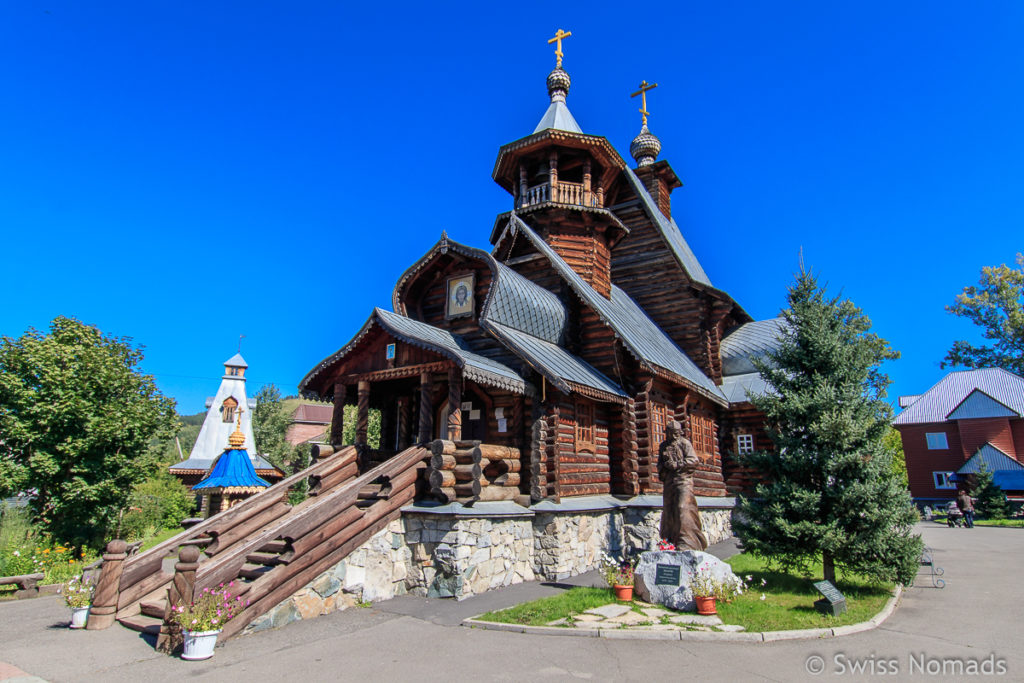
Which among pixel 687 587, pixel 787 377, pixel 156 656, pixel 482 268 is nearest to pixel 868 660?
pixel 687 587

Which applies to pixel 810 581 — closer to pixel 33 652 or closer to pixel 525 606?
pixel 525 606

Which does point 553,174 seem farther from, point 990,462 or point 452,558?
point 990,462

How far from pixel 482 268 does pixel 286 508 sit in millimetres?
7091

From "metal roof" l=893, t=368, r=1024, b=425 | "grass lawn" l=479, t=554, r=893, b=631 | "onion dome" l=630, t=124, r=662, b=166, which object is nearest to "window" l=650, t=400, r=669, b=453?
"grass lawn" l=479, t=554, r=893, b=631

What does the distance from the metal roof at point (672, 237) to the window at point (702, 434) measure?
5.27 m

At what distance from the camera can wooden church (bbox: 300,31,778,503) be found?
1204 centimetres

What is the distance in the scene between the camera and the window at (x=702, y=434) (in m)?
18.2

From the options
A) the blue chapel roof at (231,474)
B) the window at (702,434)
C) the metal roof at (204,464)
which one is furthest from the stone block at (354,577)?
the metal roof at (204,464)

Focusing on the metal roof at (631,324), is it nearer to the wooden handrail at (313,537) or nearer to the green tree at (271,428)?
the wooden handrail at (313,537)

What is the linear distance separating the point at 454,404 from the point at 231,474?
8.69 meters

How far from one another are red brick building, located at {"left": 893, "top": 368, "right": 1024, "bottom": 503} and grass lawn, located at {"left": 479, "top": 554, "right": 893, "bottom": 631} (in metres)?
26.7

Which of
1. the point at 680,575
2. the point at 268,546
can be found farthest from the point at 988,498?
the point at 268,546

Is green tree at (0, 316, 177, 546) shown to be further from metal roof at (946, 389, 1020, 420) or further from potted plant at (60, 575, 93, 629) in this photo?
metal roof at (946, 389, 1020, 420)

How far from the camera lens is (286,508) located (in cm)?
1111
